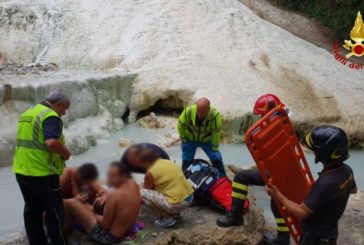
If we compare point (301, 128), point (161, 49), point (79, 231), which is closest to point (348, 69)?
point (301, 128)

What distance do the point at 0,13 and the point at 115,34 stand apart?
2.56 metres

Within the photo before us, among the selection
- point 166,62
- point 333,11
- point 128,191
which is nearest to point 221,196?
point 128,191

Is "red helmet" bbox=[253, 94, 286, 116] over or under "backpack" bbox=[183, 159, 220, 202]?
over

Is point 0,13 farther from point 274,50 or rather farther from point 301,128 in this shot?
point 301,128

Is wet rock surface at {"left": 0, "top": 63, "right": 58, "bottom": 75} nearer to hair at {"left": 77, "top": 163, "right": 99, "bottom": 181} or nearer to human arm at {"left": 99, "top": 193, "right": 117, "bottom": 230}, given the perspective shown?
human arm at {"left": 99, "top": 193, "right": 117, "bottom": 230}

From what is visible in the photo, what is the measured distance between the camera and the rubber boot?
367 cm

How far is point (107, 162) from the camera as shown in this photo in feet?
7.20

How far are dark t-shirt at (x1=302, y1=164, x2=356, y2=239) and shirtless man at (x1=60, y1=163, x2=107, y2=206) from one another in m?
1.17

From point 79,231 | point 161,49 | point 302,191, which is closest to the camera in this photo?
point 302,191

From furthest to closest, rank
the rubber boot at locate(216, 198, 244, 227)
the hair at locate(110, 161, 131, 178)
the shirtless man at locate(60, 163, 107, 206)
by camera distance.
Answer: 1. the rubber boot at locate(216, 198, 244, 227)
2. the shirtless man at locate(60, 163, 107, 206)
3. the hair at locate(110, 161, 131, 178)

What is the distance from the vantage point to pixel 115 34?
973 cm

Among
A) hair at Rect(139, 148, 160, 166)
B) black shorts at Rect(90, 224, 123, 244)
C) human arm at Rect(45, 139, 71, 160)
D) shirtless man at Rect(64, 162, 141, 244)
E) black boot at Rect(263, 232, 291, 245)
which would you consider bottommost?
black boot at Rect(263, 232, 291, 245)

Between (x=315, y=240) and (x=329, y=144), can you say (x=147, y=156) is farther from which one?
(x=315, y=240)

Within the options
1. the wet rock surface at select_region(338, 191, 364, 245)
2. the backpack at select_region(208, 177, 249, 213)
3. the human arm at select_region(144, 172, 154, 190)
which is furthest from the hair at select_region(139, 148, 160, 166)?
the wet rock surface at select_region(338, 191, 364, 245)
